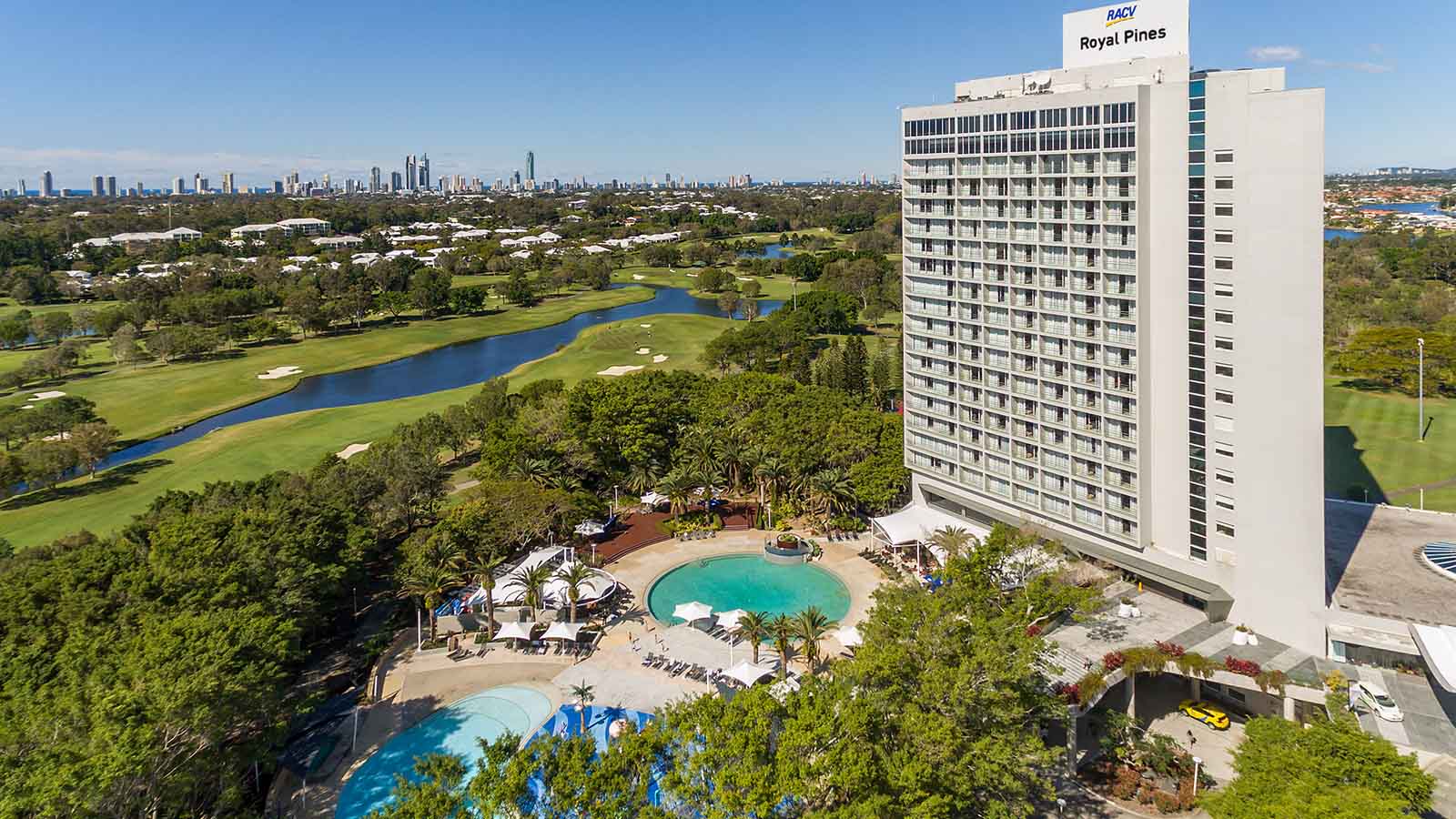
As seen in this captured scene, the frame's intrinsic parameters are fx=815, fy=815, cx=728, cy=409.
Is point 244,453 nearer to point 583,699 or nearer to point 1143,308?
point 583,699

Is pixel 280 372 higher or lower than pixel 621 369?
higher

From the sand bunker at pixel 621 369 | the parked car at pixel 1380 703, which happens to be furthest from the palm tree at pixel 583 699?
the sand bunker at pixel 621 369

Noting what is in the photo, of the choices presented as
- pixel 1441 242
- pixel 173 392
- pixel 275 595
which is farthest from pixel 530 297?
pixel 1441 242

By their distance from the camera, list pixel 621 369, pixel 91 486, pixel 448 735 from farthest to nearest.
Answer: pixel 621 369 → pixel 91 486 → pixel 448 735

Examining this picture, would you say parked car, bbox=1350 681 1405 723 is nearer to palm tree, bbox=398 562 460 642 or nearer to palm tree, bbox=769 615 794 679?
palm tree, bbox=769 615 794 679

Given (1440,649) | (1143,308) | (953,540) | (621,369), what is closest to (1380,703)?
(1440,649)
